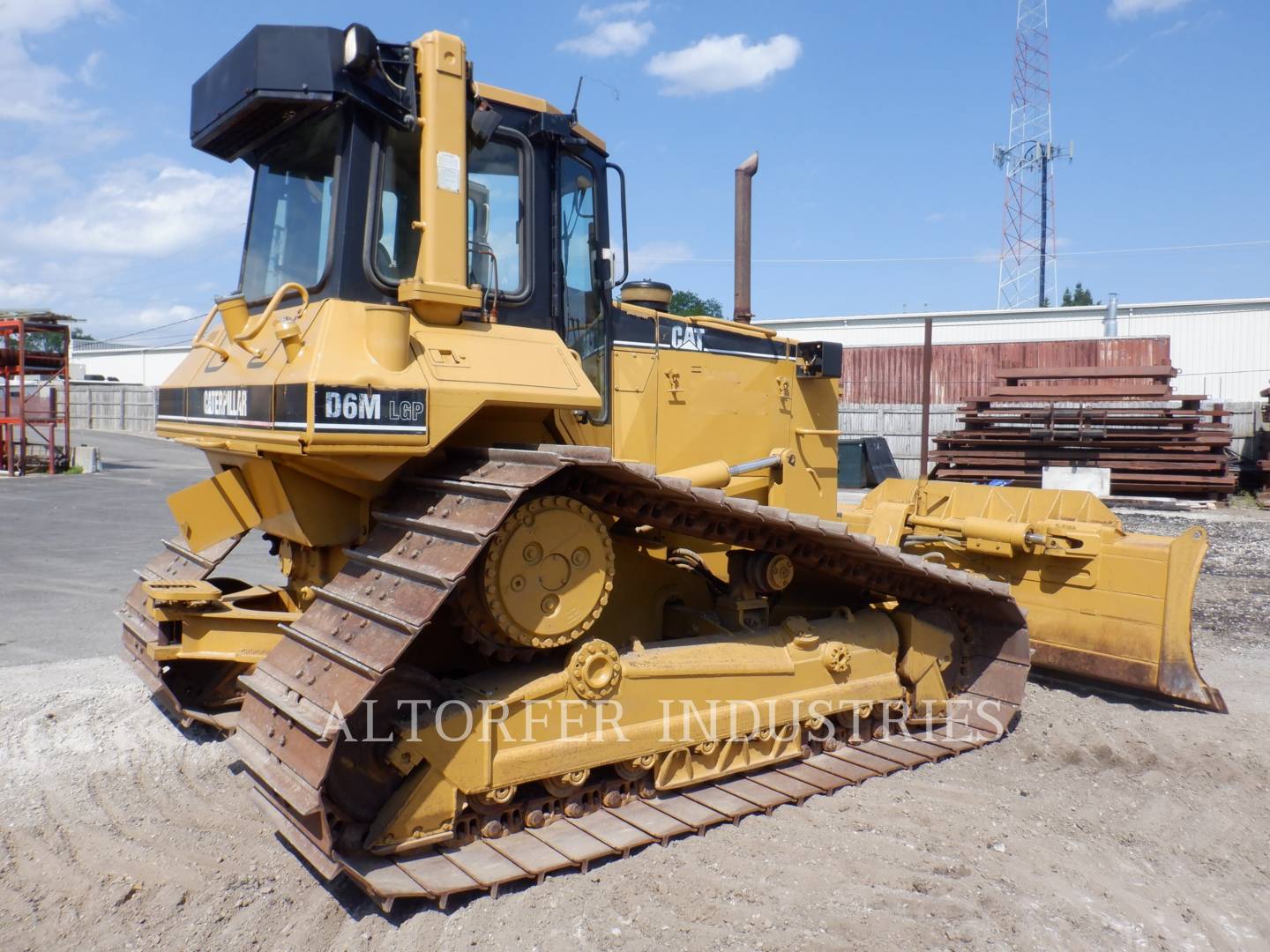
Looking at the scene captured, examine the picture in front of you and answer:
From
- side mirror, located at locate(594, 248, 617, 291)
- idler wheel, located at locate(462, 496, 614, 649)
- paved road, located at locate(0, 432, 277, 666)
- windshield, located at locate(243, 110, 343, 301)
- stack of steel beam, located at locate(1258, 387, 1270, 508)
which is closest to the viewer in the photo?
idler wheel, located at locate(462, 496, 614, 649)

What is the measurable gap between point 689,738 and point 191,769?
2.57 metres

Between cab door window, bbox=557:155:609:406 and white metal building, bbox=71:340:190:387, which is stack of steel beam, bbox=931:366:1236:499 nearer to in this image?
cab door window, bbox=557:155:609:406

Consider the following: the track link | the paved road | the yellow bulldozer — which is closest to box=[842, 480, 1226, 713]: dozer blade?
the yellow bulldozer

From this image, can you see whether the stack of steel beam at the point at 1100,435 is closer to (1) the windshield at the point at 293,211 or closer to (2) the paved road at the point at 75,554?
(2) the paved road at the point at 75,554

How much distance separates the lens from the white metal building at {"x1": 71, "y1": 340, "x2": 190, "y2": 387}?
53188 millimetres

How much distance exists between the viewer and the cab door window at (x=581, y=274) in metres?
4.57

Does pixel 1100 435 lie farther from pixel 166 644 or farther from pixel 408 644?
pixel 408 644

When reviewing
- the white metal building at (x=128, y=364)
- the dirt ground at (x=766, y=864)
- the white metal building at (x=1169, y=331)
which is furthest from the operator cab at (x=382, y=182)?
the white metal building at (x=128, y=364)

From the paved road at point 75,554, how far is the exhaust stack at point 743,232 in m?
5.54

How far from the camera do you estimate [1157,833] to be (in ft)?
14.0

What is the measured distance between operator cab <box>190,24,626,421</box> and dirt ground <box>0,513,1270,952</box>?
2362 millimetres

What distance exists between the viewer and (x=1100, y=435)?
17.8 m

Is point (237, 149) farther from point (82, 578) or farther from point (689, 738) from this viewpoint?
point (82, 578)

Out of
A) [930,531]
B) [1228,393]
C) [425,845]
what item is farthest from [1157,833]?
[1228,393]
